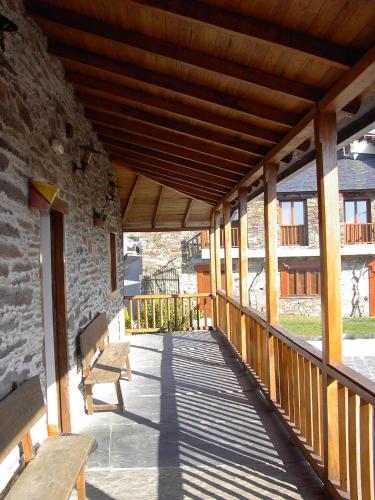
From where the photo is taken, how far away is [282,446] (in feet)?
12.7

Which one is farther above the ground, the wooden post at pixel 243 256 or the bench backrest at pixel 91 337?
the wooden post at pixel 243 256

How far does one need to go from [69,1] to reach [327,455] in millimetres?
3437

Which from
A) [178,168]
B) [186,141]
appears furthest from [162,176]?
[186,141]

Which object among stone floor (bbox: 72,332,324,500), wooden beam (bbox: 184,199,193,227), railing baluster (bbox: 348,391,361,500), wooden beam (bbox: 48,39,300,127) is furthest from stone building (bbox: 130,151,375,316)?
railing baluster (bbox: 348,391,361,500)

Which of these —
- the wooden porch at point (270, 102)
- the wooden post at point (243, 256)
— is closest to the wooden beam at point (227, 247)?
the wooden post at point (243, 256)

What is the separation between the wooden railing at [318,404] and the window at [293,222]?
13.1 m

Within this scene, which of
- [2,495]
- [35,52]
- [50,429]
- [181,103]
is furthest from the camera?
[181,103]

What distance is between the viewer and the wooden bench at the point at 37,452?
2377mm

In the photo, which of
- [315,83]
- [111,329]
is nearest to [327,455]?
[315,83]

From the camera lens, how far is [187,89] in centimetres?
374

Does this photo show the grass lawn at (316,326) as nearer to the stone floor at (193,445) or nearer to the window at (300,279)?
the window at (300,279)

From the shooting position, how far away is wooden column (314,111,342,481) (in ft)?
9.92

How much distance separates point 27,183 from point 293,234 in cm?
1608

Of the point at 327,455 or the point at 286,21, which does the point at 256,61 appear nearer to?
the point at 286,21
